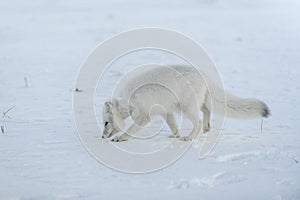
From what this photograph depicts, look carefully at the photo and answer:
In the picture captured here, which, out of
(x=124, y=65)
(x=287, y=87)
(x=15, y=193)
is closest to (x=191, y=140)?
(x=15, y=193)

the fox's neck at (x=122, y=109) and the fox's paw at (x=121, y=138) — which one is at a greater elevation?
the fox's neck at (x=122, y=109)

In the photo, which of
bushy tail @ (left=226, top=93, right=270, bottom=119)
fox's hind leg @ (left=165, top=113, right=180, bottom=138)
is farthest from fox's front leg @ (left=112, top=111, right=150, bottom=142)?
bushy tail @ (left=226, top=93, right=270, bottom=119)

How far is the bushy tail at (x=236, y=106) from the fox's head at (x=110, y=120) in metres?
0.86

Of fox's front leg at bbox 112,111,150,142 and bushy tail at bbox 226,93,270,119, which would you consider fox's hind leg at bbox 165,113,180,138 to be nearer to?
fox's front leg at bbox 112,111,150,142

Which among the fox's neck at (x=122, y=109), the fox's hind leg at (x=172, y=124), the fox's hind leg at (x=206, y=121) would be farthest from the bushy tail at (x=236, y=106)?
the fox's neck at (x=122, y=109)

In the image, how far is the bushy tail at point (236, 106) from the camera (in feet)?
14.9

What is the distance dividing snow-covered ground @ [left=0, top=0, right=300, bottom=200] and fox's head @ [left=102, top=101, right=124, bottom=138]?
11.6 inches

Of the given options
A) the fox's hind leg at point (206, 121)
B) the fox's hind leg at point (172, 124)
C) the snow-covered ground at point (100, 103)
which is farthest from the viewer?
the fox's hind leg at point (206, 121)

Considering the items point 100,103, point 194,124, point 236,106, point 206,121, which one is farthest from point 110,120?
point 100,103

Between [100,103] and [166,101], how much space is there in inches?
59.4

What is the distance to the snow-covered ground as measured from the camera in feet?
11.7

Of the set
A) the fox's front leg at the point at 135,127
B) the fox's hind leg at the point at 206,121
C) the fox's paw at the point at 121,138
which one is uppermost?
the fox's hind leg at the point at 206,121

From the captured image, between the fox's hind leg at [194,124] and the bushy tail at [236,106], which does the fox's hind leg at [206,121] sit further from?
the fox's hind leg at [194,124]

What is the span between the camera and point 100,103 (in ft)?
19.3
